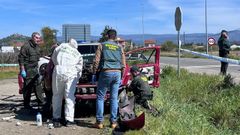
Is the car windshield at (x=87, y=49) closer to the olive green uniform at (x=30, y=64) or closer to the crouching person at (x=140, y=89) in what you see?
the olive green uniform at (x=30, y=64)

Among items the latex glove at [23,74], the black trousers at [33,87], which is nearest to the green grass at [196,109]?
the black trousers at [33,87]

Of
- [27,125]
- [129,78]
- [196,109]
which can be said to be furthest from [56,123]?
[196,109]

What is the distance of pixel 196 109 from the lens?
10523 mm

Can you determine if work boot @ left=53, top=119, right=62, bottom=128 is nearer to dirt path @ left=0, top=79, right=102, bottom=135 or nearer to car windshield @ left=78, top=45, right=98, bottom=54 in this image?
dirt path @ left=0, top=79, right=102, bottom=135

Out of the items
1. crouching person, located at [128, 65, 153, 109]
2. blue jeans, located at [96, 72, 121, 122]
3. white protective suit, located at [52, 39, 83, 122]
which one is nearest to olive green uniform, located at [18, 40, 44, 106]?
white protective suit, located at [52, 39, 83, 122]

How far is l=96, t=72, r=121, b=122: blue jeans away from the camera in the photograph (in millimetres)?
8875

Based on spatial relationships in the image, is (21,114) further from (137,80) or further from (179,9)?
(179,9)

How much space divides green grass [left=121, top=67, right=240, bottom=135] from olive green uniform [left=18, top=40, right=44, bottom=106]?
2.83 metres

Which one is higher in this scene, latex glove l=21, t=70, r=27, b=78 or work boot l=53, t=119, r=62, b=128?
latex glove l=21, t=70, r=27, b=78

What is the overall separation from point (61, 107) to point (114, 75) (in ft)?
4.86

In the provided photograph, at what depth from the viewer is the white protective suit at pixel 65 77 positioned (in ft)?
30.7

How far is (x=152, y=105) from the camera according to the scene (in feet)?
34.0

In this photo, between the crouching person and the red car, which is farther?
the red car

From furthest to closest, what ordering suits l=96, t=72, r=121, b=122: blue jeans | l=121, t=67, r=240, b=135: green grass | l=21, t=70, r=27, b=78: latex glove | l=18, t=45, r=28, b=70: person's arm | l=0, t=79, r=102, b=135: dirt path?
l=18, t=45, r=28, b=70: person's arm → l=21, t=70, r=27, b=78: latex glove → l=96, t=72, r=121, b=122: blue jeans → l=0, t=79, r=102, b=135: dirt path → l=121, t=67, r=240, b=135: green grass
